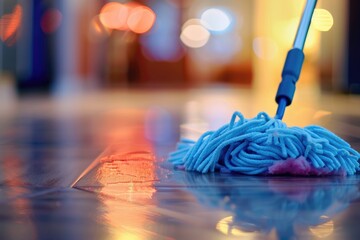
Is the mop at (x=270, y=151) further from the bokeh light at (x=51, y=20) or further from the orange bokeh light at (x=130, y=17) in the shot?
the orange bokeh light at (x=130, y=17)

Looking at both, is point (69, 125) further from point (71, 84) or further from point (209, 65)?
point (209, 65)

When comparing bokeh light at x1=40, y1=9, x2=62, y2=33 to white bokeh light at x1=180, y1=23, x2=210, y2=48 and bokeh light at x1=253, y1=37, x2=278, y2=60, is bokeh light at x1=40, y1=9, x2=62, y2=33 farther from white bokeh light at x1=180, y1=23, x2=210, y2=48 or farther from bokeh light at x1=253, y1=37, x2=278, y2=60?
white bokeh light at x1=180, y1=23, x2=210, y2=48

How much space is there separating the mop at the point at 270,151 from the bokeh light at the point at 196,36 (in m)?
8.88

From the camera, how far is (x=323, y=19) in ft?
19.2

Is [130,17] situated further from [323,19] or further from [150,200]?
[150,200]

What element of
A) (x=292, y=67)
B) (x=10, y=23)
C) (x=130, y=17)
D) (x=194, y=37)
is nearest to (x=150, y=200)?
(x=292, y=67)

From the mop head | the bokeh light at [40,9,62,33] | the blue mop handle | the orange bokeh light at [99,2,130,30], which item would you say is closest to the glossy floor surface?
the mop head

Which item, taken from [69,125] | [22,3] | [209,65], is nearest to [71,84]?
[22,3]

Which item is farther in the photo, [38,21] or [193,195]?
[38,21]

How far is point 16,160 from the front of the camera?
4.18 feet

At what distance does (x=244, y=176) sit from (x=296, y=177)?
0.07 metres

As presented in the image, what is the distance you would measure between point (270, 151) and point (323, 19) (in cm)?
503

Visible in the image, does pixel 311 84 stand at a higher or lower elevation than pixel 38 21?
lower

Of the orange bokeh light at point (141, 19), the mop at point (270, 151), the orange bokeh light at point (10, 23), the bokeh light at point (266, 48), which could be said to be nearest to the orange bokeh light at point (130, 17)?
the orange bokeh light at point (141, 19)
